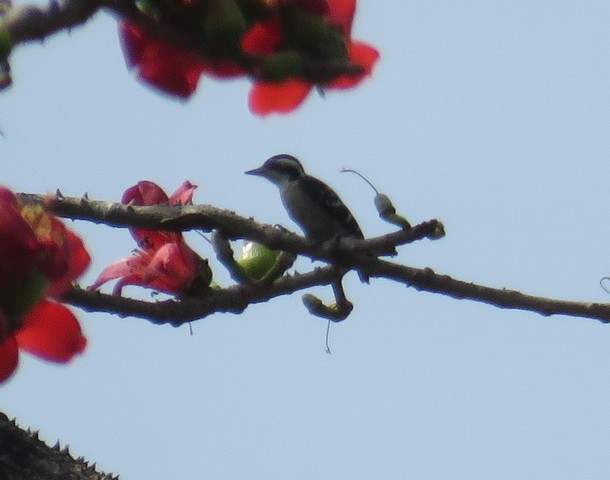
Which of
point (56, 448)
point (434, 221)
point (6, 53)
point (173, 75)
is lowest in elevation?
point (56, 448)

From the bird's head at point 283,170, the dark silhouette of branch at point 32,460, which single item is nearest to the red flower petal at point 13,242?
the dark silhouette of branch at point 32,460

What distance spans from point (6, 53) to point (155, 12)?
21cm

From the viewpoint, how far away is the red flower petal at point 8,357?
0.88 meters

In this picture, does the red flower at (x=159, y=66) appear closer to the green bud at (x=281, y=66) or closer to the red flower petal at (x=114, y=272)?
the green bud at (x=281, y=66)

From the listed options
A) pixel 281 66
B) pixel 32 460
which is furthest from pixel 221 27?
pixel 32 460

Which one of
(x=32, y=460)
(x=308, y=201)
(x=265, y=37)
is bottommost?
(x=32, y=460)

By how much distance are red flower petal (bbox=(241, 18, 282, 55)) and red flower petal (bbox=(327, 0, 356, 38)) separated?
6 cm

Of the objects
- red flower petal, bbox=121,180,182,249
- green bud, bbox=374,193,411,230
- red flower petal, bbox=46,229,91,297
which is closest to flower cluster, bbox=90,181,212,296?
red flower petal, bbox=121,180,182,249

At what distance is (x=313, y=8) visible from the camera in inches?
39.0

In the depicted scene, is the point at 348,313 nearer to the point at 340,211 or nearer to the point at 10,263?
the point at 10,263

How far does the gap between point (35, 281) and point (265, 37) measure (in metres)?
0.33

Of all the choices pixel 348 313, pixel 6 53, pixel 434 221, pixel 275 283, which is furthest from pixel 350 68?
pixel 348 313

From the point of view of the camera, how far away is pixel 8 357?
Answer: 2.91ft

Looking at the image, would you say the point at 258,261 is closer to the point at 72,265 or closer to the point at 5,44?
the point at 72,265
